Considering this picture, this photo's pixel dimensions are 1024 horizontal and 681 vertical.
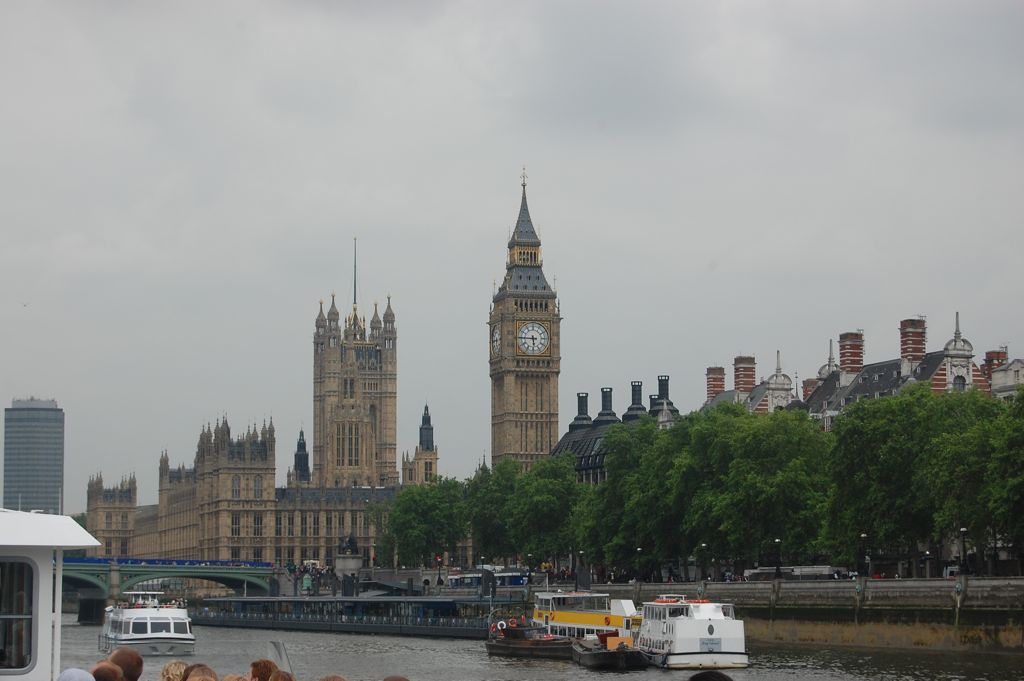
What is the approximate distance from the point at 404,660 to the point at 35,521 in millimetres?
57307

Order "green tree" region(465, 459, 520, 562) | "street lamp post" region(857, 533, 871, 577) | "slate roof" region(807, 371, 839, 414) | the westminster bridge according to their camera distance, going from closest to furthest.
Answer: "street lamp post" region(857, 533, 871, 577)
"slate roof" region(807, 371, 839, 414)
the westminster bridge
"green tree" region(465, 459, 520, 562)

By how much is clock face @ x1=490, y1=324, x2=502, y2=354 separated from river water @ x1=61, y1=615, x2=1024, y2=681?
210 ft

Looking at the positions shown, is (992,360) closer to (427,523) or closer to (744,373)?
(744,373)

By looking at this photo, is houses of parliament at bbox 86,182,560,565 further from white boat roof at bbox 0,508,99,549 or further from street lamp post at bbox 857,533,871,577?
white boat roof at bbox 0,508,99,549

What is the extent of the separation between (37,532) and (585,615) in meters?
57.0

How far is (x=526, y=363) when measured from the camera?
15225 cm

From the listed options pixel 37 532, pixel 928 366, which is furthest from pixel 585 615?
pixel 37 532

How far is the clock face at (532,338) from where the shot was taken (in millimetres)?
152250

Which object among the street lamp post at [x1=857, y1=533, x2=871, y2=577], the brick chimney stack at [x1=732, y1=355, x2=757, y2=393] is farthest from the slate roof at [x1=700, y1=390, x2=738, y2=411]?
the street lamp post at [x1=857, y1=533, x2=871, y2=577]

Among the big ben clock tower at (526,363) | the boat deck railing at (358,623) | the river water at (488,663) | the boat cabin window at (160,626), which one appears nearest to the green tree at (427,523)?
the big ben clock tower at (526,363)

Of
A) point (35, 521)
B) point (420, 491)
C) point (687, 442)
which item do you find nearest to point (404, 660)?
point (687, 442)

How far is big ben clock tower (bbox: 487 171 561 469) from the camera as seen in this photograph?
152 metres

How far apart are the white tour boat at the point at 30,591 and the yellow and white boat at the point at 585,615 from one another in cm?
5166

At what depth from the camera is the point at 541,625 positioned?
73500mm
